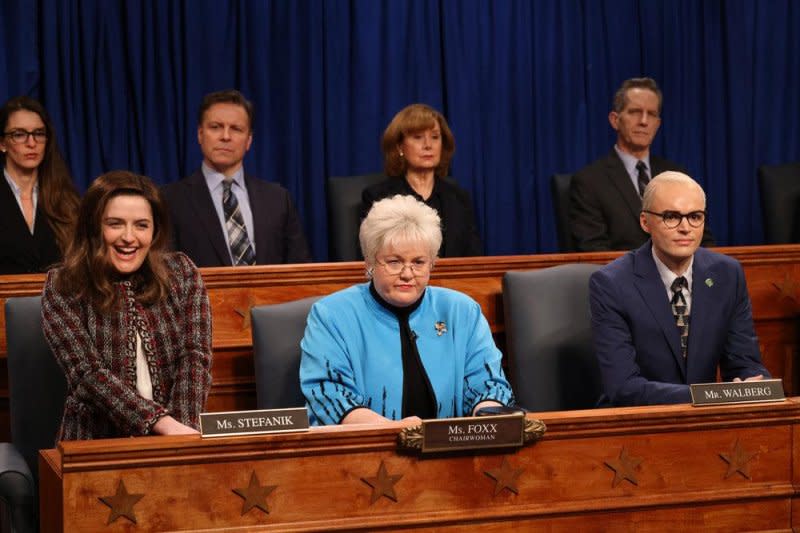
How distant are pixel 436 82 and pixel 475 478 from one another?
12.0 feet

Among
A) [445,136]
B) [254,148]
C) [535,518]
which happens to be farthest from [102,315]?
[254,148]

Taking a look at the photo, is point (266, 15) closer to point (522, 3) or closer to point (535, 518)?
point (522, 3)

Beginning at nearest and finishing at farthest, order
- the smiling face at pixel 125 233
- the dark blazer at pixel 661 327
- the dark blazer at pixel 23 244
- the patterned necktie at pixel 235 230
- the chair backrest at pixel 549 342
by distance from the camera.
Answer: the smiling face at pixel 125 233, the dark blazer at pixel 661 327, the chair backrest at pixel 549 342, the dark blazer at pixel 23 244, the patterned necktie at pixel 235 230

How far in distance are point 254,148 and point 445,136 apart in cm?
118

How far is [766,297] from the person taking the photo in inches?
158

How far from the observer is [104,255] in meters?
2.90

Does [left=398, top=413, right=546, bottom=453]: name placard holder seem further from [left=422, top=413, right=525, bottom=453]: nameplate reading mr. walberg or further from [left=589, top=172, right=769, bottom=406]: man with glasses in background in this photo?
[left=589, top=172, right=769, bottom=406]: man with glasses in background

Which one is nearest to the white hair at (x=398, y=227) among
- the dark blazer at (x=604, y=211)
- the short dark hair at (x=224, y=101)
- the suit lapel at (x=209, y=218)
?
the suit lapel at (x=209, y=218)

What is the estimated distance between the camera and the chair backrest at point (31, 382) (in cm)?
306

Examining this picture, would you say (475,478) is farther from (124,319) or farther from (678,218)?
(678,218)

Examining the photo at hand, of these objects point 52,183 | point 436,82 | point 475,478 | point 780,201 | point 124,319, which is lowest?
point 475,478

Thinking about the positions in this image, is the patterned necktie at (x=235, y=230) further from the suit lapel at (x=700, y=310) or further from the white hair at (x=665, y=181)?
the suit lapel at (x=700, y=310)

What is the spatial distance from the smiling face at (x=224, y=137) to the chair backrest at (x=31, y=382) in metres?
1.48

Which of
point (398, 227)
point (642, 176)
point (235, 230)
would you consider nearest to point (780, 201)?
point (642, 176)
